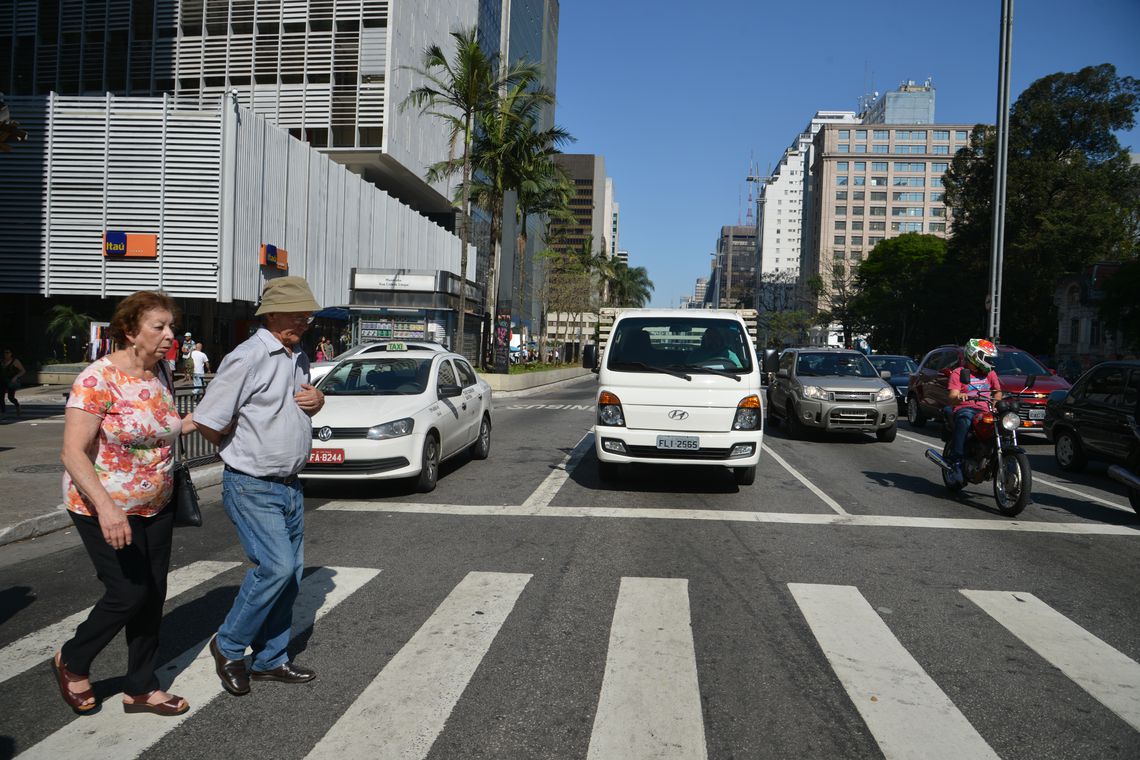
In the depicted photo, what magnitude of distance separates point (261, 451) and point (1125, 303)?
3359cm

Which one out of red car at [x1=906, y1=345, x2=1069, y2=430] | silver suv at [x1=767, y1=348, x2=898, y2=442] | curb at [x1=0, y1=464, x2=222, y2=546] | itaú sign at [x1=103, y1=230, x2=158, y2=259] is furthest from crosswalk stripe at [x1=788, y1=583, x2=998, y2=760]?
itaú sign at [x1=103, y1=230, x2=158, y2=259]

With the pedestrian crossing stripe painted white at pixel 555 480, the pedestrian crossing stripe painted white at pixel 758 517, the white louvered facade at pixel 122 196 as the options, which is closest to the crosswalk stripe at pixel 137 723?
the pedestrian crossing stripe painted white at pixel 758 517

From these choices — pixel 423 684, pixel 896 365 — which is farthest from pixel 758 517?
pixel 896 365

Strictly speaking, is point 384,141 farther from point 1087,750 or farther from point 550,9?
point 550,9

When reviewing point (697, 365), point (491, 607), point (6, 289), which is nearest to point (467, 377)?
point (697, 365)

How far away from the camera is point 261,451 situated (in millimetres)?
3662

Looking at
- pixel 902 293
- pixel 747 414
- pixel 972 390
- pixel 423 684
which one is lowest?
pixel 423 684

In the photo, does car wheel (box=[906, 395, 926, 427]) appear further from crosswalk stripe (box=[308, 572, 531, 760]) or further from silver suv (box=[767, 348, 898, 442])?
crosswalk stripe (box=[308, 572, 531, 760])

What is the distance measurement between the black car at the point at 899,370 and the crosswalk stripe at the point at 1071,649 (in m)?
17.3

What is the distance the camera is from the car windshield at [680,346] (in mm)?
9570

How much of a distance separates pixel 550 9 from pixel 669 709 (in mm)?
122223

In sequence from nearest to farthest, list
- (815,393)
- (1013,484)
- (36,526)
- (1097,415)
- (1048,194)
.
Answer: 1. (36,526)
2. (1013,484)
3. (1097,415)
4. (815,393)
5. (1048,194)

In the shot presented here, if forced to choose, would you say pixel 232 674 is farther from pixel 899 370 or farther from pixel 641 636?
pixel 899 370

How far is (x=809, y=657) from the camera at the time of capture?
4305 mm
